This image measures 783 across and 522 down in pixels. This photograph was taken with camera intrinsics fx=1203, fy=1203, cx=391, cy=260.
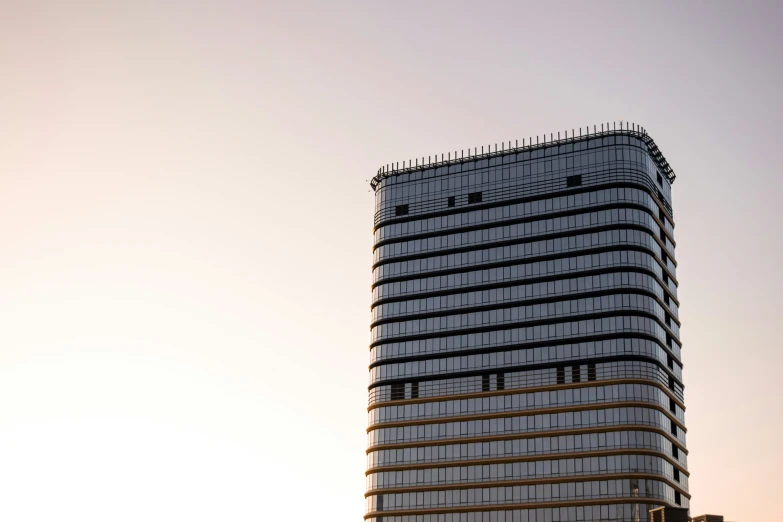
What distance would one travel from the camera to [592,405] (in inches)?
7771

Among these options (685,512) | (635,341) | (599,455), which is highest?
(635,341)

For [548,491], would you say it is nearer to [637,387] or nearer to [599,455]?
[599,455]

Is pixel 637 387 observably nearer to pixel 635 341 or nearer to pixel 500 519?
pixel 635 341

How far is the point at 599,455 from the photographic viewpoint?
638 feet

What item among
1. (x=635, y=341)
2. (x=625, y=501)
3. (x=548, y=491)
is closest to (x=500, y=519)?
(x=548, y=491)

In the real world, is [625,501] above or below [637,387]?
below

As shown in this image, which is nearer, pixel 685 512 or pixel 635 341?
pixel 685 512

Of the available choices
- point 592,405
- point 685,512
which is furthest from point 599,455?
point 685,512

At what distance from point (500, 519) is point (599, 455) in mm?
20050

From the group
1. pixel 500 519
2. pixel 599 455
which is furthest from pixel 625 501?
pixel 500 519

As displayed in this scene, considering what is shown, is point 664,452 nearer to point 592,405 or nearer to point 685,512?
point 592,405

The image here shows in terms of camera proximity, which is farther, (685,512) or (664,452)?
(664,452)

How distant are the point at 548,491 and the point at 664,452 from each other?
782 inches

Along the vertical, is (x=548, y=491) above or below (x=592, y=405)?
below
